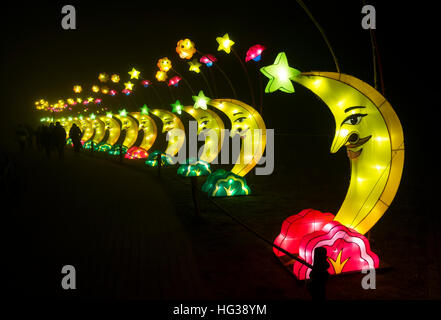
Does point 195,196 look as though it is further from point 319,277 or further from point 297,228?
point 319,277

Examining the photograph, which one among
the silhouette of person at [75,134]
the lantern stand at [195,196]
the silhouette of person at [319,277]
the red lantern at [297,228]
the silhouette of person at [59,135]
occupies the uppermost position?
the silhouette of person at [75,134]

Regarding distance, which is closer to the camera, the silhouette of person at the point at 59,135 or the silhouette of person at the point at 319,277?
the silhouette of person at the point at 319,277

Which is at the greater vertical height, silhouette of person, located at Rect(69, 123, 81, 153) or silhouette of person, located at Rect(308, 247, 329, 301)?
silhouette of person, located at Rect(69, 123, 81, 153)

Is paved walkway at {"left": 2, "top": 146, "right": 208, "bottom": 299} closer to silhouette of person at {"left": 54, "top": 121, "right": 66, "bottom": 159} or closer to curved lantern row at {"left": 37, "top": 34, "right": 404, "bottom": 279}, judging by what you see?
curved lantern row at {"left": 37, "top": 34, "right": 404, "bottom": 279}

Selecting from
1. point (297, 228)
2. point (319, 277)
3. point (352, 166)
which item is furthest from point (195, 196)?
point (319, 277)

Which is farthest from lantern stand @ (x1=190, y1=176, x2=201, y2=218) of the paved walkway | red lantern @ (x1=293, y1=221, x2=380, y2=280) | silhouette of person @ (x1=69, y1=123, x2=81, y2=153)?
silhouette of person @ (x1=69, y1=123, x2=81, y2=153)

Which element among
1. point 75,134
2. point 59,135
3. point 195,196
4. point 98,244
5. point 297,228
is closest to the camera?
point 297,228

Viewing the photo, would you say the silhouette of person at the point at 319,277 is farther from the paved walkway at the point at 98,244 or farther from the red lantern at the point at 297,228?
the red lantern at the point at 297,228

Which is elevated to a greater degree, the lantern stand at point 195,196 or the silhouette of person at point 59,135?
the silhouette of person at point 59,135

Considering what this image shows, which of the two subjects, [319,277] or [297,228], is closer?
[319,277]

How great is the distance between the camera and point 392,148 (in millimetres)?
4457

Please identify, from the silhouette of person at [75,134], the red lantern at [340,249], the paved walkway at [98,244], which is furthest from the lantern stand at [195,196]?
the silhouette of person at [75,134]

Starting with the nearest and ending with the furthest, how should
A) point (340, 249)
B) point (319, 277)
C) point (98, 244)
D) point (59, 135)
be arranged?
point (319, 277), point (340, 249), point (98, 244), point (59, 135)

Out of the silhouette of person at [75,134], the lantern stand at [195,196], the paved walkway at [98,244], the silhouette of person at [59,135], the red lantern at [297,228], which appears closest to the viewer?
the paved walkway at [98,244]
